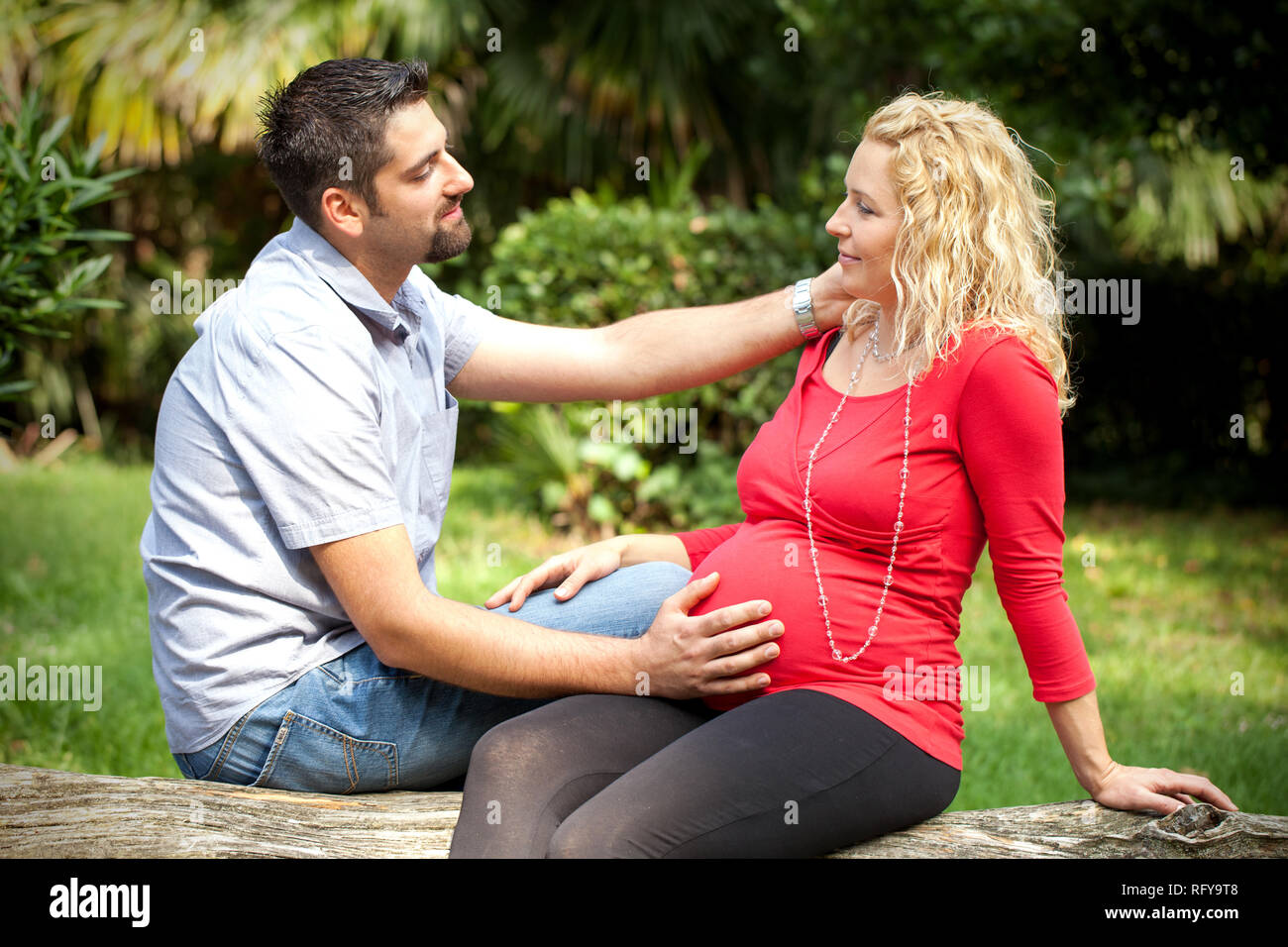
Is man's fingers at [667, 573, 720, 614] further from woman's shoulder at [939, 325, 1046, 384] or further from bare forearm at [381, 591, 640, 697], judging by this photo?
woman's shoulder at [939, 325, 1046, 384]

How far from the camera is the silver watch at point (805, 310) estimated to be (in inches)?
102

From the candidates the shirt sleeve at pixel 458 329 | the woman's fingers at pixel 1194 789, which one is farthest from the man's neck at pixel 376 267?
the woman's fingers at pixel 1194 789

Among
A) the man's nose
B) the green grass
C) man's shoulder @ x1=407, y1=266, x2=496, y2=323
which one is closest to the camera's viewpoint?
the man's nose

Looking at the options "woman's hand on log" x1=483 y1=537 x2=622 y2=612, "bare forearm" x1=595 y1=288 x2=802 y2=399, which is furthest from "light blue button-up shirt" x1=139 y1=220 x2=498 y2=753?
"bare forearm" x1=595 y1=288 x2=802 y2=399

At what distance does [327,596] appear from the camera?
221 cm

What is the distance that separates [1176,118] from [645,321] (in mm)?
4841

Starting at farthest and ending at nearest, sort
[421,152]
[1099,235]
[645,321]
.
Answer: [1099,235]
[645,321]
[421,152]

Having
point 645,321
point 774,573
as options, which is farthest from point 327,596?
point 645,321

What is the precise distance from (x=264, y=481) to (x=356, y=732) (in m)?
0.56

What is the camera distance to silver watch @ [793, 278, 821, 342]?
2.59 m

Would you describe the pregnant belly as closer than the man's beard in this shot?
Yes

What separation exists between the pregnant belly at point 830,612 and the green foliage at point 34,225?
2.30 m

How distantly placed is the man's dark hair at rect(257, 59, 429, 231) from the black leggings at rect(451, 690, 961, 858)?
1.20 meters
